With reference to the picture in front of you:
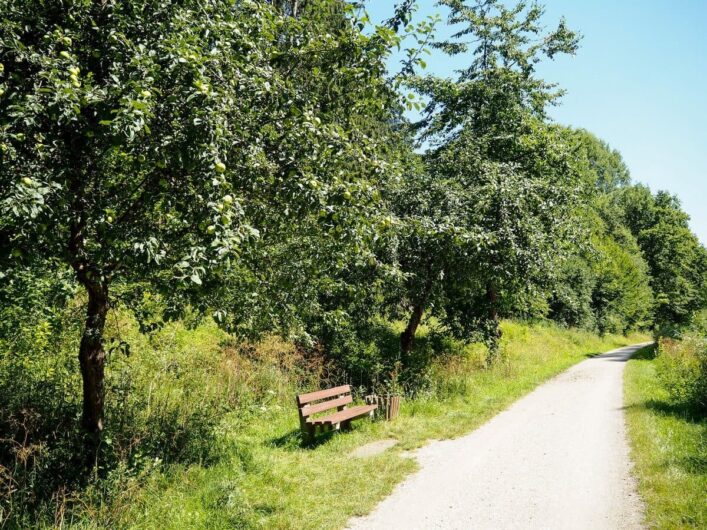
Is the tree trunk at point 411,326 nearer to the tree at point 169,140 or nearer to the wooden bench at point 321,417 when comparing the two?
the wooden bench at point 321,417

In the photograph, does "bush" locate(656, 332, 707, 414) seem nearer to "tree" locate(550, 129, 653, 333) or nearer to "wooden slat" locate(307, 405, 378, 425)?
"wooden slat" locate(307, 405, 378, 425)

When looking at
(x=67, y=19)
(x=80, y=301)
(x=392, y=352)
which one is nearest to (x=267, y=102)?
(x=67, y=19)

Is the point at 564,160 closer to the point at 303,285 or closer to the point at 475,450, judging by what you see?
the point at 475,450

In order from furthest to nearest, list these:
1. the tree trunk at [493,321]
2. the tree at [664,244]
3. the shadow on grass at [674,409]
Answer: the tree at [664,244] < the tree trunk at [493,321] < the shadow on grass at [674,409]

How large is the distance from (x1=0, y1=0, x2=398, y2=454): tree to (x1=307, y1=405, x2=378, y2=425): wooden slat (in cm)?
332

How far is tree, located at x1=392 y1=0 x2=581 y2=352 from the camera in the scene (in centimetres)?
1209

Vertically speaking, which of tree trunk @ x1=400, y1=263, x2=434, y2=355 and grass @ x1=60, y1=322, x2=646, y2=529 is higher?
tree trunk @ x1=400, y1=263, x2=434, y2=355

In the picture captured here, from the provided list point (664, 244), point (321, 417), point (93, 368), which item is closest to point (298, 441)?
point (321, 417)

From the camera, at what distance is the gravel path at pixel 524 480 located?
18.2 feet

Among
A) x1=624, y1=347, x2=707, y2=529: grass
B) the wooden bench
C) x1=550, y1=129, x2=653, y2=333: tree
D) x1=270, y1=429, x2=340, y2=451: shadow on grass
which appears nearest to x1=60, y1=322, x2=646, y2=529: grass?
x1=270, y1=429, x2=340, y2=451: shadow on grass

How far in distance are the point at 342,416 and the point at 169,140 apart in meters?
6.32

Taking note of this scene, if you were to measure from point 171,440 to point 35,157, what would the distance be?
465 centimetres

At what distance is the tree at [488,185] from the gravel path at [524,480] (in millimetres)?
4007

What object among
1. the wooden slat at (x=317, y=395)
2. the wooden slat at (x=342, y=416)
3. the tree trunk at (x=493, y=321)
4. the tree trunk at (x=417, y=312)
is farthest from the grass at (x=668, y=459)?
the tree trunk at (x=417, y=312)
